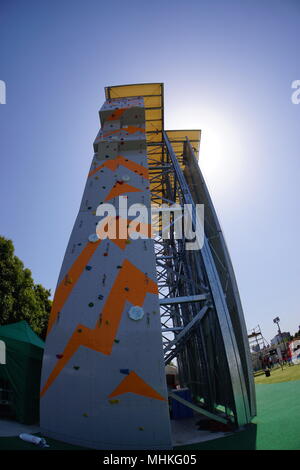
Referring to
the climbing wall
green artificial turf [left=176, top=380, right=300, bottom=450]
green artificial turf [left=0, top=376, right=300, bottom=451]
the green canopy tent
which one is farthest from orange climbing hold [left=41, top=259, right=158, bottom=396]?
green artificial turf [left=176, top=380, right=300, bottom=450]

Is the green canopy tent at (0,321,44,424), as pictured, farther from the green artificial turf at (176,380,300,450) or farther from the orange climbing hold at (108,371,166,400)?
the green artificial turf at (176,380,300,450)

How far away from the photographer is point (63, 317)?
22.6 ft

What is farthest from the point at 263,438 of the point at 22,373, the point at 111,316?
the point at 22,373

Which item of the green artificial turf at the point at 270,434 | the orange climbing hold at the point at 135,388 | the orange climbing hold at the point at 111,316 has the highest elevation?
the orange climbing hold at the point at 111,316

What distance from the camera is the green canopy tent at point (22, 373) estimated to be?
6.78 metres

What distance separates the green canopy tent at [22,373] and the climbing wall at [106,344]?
1230 millimetres

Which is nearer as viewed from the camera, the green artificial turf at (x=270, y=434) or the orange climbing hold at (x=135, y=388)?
the green artificial turf at (x=270, y=434)

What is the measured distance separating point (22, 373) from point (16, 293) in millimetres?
7667

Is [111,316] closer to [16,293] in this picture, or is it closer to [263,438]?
[263,438]

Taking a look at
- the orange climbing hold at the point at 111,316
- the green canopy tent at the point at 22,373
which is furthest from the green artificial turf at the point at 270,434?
the green canopy tent at the point at 22,373

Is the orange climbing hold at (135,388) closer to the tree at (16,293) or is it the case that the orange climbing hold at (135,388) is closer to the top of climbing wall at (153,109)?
the tree at (16,293)

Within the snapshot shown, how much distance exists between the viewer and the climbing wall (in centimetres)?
540

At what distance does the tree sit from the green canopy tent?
5.65 metres

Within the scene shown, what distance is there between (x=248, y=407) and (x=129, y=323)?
13.4 feet
